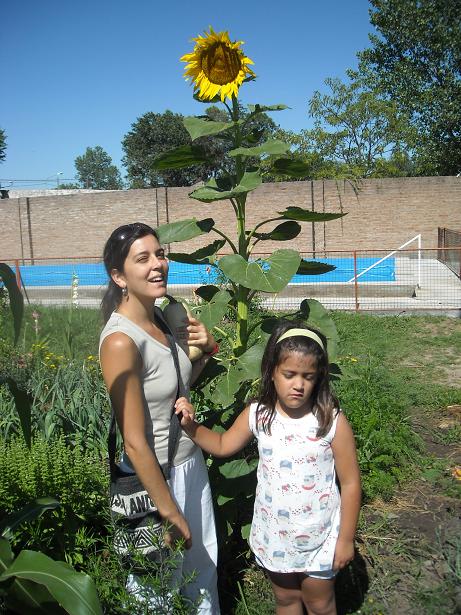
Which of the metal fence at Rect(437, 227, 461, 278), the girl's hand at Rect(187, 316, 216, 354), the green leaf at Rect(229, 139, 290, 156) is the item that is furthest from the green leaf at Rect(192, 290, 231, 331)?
the metal fence at Rect(437, 227, 461, 278)

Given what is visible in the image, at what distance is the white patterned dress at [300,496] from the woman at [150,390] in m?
0.25

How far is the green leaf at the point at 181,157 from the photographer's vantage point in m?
2.14

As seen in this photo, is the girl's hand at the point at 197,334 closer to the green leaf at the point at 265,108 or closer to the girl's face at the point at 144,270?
the girl's face at the point at 144,270

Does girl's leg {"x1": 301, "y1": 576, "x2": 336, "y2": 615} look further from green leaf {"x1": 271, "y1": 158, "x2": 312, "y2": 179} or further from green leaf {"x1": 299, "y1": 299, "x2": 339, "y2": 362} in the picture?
green leaf {"x1": 271, "y1": 158, "x2": 312, "y2": 179}

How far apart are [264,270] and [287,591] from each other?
3.70ft

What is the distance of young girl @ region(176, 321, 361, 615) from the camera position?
6.10 feet

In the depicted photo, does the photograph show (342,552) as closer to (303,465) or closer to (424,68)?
(303,465)

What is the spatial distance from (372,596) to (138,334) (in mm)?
1681

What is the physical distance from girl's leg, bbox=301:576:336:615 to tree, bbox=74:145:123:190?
98304 mm

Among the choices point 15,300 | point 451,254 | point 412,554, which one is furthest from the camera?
point 451,254

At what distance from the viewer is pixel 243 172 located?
219 centimetres

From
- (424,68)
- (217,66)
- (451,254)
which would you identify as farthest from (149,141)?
(217,66)

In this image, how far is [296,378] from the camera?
184 cm

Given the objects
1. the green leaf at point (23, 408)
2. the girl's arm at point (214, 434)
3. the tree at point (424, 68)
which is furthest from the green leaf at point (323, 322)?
the tree at point (424, 68)
